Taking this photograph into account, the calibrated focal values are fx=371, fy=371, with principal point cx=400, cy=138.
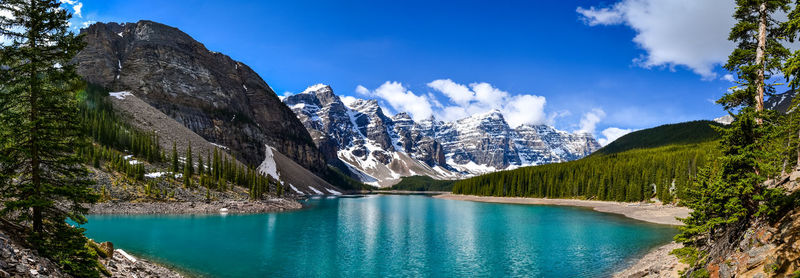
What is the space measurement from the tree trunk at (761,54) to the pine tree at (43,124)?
29.8 m

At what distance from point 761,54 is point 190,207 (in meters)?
89.2

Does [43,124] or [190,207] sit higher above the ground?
[43,124]

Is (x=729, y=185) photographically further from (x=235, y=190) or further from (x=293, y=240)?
(x=235, y=190)

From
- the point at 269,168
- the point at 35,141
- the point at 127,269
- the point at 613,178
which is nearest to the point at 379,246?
the point at 127,269

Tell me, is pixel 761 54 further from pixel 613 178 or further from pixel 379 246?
pixel 613 178

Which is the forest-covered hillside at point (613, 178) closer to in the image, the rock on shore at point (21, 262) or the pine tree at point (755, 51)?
the pine tree at point (755, 51)

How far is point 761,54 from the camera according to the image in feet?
58.3

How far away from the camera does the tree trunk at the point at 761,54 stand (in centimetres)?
1720

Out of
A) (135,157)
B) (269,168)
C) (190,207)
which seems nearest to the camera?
(190,207)

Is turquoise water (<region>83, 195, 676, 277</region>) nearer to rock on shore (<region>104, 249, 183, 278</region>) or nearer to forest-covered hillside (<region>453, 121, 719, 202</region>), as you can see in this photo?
rock on shore (<region>104, 249, 183, 278</region>)

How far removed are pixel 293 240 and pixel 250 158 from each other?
16103 cm

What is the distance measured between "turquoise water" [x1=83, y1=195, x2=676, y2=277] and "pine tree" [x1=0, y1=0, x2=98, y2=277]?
14.6 meters

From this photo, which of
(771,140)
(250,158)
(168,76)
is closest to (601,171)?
(771,140)

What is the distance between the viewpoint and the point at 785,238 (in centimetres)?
1338
